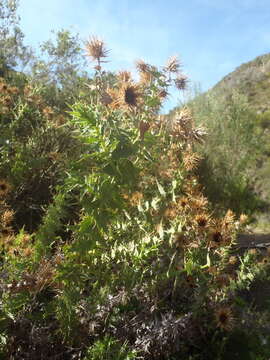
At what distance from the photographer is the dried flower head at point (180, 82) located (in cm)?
358

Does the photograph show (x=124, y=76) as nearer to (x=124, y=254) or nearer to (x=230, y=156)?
(x=124, y=254)

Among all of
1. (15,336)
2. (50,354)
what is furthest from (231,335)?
(15,336)

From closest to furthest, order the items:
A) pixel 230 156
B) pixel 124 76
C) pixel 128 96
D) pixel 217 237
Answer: pixel 217 237 → pixel 128 96 → pixel 124 76 → pixel 230 156

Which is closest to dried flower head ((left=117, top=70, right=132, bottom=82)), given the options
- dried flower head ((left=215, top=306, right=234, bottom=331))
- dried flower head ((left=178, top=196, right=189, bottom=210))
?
dried flower head ((left=178, top=196, right=189, bottom=210))

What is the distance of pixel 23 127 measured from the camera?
674cm

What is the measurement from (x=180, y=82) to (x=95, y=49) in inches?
32.5

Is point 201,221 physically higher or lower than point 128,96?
lower

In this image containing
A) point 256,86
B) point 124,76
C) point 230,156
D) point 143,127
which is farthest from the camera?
point 256,86

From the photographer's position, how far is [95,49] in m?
3.47

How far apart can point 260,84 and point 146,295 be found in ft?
122

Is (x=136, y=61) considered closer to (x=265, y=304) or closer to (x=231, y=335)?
(x=231, y=335)

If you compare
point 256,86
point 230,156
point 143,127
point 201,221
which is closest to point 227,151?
point 230,156

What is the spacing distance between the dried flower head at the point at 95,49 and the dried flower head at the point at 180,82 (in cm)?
68

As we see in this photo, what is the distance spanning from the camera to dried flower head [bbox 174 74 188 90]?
3.58m
